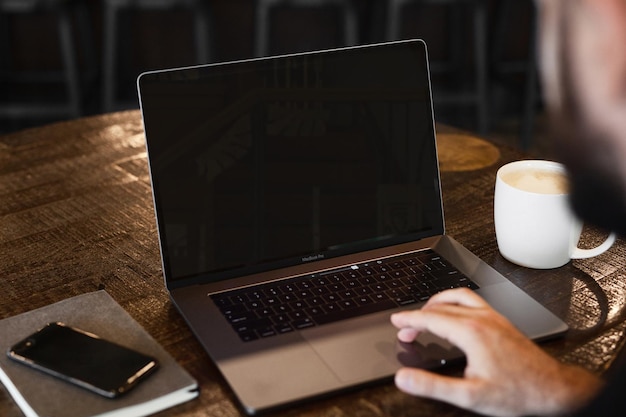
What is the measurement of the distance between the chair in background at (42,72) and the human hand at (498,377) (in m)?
2.28

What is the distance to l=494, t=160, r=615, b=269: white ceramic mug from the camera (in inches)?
41.1

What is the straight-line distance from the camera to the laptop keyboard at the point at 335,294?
3.07ft

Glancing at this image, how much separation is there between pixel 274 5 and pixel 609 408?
2281 mm

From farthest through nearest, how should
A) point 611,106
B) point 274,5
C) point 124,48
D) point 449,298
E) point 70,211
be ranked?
point 124,48 < point 274,5 < point 70,211 < point 449,298 < point 611,106

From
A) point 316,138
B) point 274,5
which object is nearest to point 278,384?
point 316,138

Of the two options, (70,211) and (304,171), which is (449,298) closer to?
(304,171)

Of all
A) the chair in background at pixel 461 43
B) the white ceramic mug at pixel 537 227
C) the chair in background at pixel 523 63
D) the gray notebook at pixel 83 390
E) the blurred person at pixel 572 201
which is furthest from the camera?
the chair in background at pixel 523 63

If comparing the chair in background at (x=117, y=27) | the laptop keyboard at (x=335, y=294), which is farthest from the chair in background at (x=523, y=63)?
the laptop keyboard at (x=335, y=294)

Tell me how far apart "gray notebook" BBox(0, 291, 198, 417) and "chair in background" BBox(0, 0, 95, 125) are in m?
2.03

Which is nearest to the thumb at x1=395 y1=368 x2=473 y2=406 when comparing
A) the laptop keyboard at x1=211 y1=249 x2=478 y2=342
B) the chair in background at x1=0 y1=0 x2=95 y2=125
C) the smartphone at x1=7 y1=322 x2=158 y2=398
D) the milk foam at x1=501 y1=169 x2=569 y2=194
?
the laptop keyboard at x1=211 y1=249 x2=478 y2=342

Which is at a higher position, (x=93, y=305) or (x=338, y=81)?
(x=338, y=81)

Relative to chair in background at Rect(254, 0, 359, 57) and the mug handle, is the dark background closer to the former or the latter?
chair in background at Rect(254, 0, 359, 57)

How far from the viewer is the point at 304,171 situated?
108cm

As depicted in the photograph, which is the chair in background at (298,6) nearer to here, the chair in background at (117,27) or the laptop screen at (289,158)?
the chair in background at (117,27)
